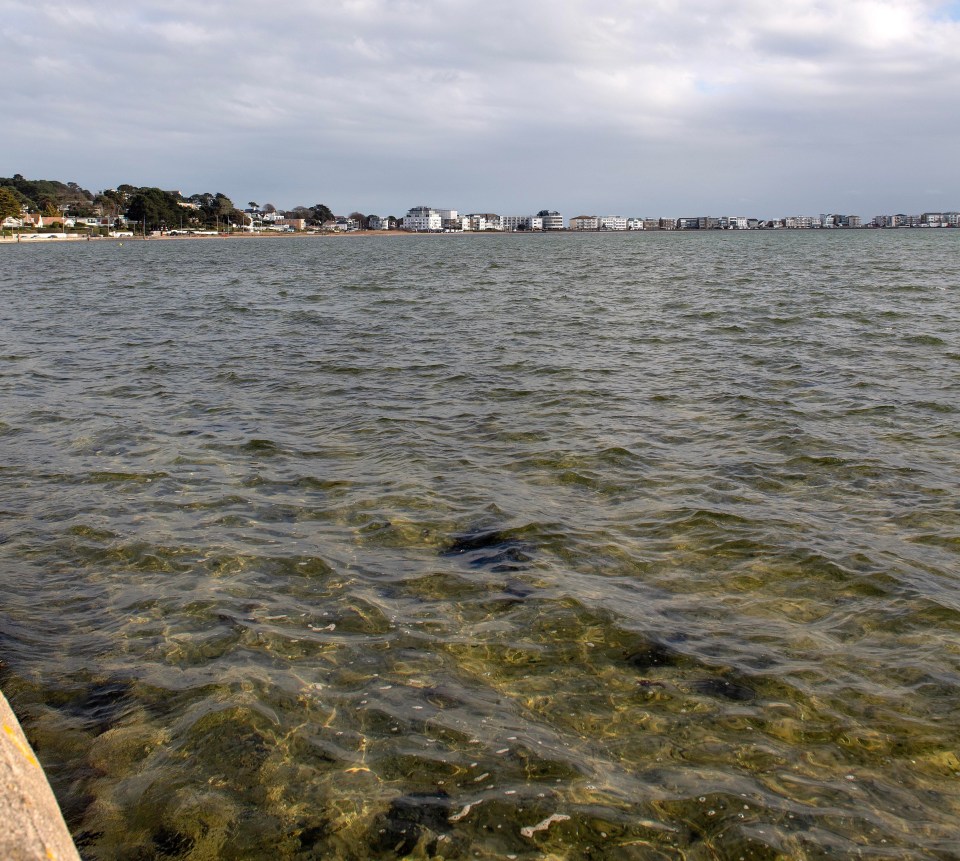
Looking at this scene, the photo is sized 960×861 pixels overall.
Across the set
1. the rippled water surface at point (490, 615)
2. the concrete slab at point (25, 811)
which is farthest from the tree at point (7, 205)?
the concrete slab at point (25, 811)

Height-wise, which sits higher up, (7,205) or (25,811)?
(7,205)

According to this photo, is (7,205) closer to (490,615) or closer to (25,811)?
(490,615)

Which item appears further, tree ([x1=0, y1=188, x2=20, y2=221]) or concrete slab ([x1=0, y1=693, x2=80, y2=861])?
tree ([x1=0, y1=188, x2=20, y2=221])

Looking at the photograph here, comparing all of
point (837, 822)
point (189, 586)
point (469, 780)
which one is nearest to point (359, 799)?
point (469, 780)

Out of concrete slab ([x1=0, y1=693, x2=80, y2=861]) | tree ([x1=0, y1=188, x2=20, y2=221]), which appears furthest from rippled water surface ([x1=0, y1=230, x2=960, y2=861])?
tree ([x1=0, y1=188, x2=20, y2=221])

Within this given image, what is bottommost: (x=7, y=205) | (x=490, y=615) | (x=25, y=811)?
(x=490, y=615)

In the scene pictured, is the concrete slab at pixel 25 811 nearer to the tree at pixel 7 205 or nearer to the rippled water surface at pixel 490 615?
the rippled water surface at pixel 490 615

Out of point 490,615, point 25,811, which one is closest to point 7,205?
point 490,615

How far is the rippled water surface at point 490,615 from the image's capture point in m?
4.51

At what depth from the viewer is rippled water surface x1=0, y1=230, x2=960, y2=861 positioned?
451cm

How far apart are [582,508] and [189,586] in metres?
4.66

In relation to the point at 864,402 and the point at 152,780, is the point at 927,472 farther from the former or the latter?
the point at 152,780

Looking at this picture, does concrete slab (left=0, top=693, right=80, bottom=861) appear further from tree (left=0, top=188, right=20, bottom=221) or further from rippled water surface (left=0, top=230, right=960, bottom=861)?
tree (left=0, top=188, right=20, bottom=221)

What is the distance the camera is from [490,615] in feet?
22.2
